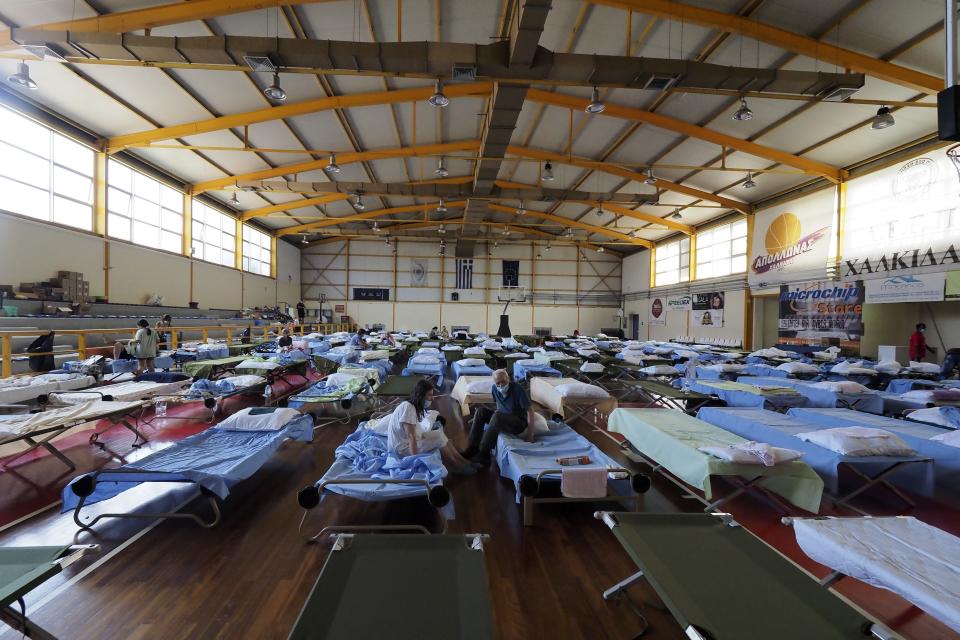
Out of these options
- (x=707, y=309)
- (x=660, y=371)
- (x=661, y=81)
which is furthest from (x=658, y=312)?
(x=661, y=81)

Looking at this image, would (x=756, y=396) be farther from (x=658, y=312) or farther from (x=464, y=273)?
(x=464, y=273)

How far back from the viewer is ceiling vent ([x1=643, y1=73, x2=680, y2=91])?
266 inches

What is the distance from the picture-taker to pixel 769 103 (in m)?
9.23

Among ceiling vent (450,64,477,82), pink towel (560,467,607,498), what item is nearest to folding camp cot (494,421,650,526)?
pink towel (560,467,607,498)

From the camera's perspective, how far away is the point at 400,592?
1744mm

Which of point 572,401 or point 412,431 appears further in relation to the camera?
point 572,401

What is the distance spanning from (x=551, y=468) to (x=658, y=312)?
1946 cm

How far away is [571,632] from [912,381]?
820 cm

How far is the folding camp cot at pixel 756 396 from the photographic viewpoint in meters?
5.68

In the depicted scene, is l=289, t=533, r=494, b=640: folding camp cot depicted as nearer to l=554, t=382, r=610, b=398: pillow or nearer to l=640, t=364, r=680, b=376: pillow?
l=554, t=382, r=610, b=398: pillow

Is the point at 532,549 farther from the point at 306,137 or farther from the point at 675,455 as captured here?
the point at 306,137

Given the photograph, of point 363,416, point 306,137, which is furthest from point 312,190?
point 363,416

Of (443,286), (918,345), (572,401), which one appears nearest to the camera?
(572,401)

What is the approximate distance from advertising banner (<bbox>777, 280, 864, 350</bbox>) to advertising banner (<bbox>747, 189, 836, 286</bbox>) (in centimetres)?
74
